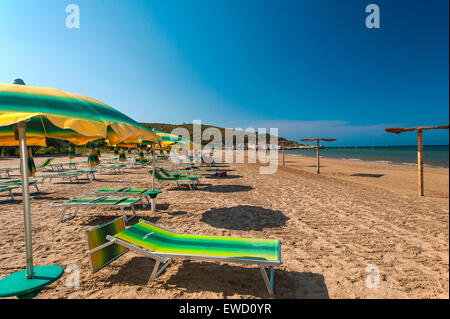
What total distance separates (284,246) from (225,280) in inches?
51.3

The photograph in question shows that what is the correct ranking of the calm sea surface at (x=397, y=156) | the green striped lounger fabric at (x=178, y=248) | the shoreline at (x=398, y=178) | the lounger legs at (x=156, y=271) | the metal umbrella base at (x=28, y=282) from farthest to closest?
the calm sea surface at (x=397, y=156) → the shoreline at (x=398, y=178) → the lounger legs at (x=156, y=271) → the green striped lounger fabric at (x=178, y=248) → the metal umbrella base at (x=28, y=282)

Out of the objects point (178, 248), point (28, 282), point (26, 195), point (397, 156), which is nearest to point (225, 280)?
→ point (178, 248)

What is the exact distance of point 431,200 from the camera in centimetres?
635

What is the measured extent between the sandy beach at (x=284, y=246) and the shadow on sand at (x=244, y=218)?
0.02 metres

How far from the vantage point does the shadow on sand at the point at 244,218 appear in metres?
4.50

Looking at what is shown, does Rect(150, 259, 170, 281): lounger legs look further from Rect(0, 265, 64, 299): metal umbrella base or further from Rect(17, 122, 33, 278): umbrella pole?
Rect(17, 122, 33, 278): umbrella pole

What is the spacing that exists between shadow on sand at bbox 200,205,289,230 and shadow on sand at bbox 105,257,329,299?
57.7 inches

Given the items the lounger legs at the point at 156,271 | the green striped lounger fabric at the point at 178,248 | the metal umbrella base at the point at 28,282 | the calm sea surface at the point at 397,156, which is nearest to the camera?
the metal umbrella base at the point at 28,282

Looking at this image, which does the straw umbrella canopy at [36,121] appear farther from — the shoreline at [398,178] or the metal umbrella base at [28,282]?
the shoreline at [398,178]

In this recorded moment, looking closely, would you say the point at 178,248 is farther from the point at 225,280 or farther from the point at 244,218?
the point at 244,218

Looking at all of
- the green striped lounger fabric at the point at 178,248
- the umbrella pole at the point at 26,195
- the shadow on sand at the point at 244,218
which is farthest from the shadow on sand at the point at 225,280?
the shadow on sand at the point at 244,218

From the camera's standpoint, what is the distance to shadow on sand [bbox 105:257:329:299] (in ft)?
8.05

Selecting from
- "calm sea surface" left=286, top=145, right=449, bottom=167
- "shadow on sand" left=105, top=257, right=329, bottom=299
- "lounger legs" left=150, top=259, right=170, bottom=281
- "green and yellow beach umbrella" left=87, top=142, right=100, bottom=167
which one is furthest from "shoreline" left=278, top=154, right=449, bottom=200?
"green and yellow beach umbrella" left=87, top=142, right=100, bottom=167
